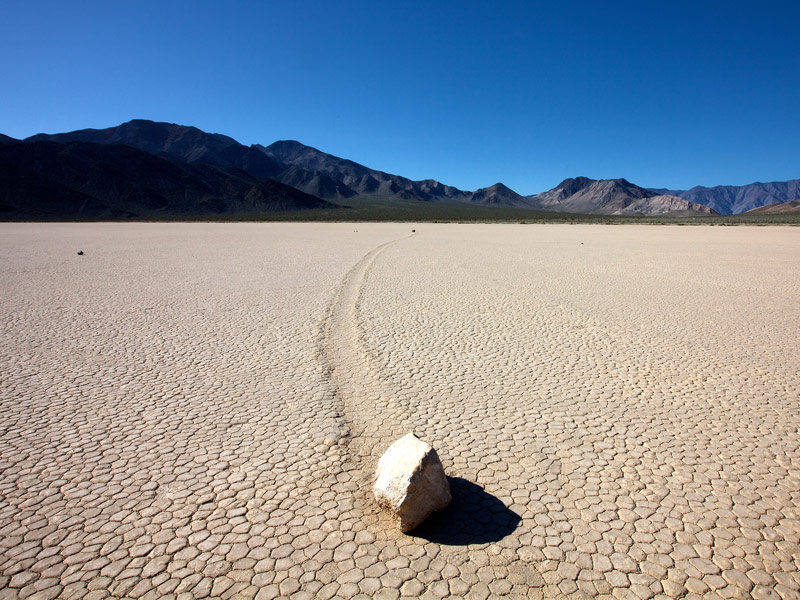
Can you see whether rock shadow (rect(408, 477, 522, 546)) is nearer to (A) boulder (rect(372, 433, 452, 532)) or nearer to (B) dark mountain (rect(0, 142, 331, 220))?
(A) boulder (rect(372, 433, 452, 532))

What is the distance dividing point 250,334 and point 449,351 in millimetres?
2925

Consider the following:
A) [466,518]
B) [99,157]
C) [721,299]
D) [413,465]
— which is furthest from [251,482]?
[99,157]

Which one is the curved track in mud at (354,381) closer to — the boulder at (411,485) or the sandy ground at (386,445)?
the sandy ground at (386,445)

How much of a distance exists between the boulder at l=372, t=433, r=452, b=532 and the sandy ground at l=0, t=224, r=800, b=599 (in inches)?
4.7

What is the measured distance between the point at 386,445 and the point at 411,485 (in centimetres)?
103

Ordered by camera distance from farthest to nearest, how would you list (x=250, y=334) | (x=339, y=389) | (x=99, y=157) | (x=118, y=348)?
(x=99, y=157)
(x=250, y=334)
(x=118, y=348)
(x=339, y=389)

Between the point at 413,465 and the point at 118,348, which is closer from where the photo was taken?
the point at 413,465

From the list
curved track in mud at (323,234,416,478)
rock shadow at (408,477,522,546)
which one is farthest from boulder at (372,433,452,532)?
curved track in mud at (323,234,416,478)

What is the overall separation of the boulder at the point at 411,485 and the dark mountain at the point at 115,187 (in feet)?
291

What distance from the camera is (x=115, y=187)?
3723 inches

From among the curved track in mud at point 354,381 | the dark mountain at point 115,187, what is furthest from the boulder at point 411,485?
the dark mountain at point 115,187

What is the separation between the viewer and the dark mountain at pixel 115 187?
261 ft

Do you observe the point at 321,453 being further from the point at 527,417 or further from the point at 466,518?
the point at 527,417

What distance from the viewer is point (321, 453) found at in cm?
364
